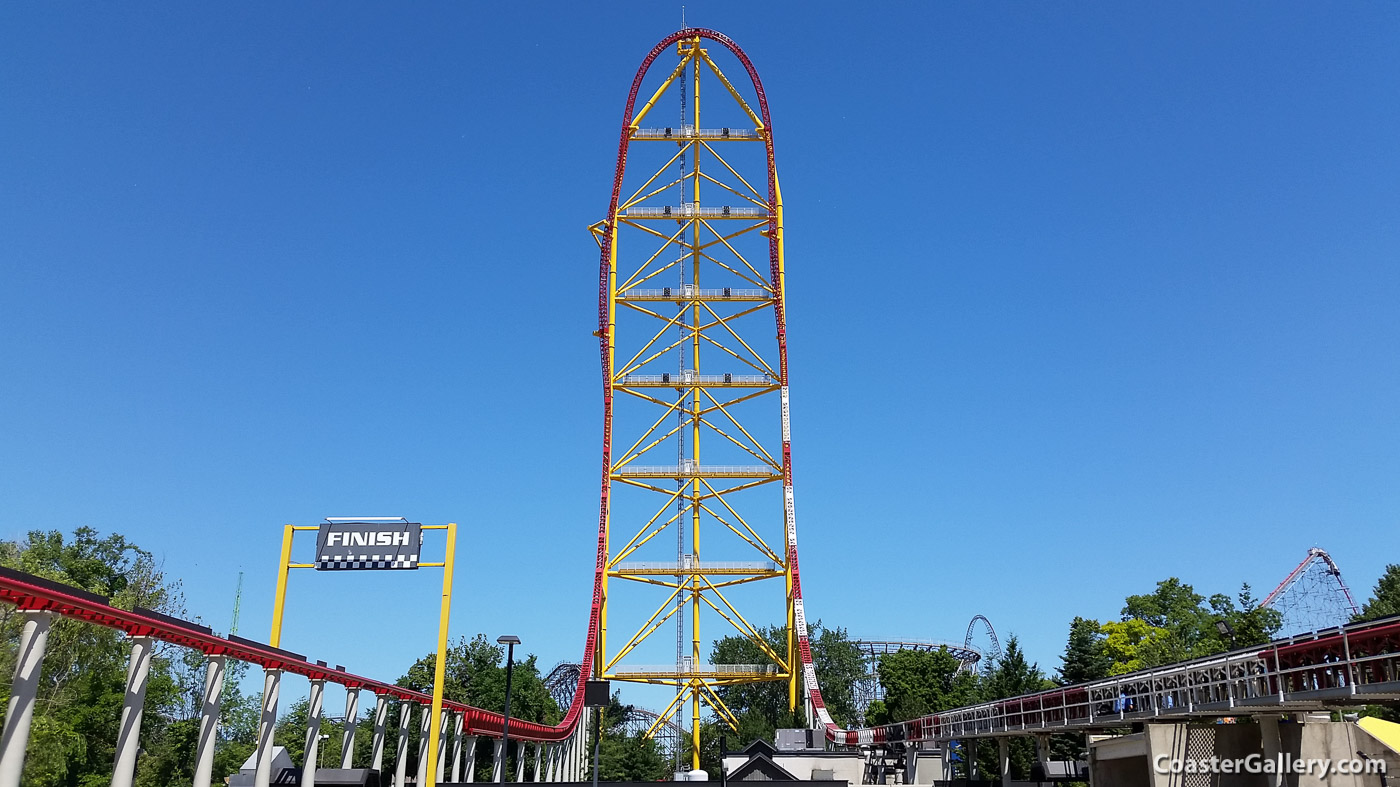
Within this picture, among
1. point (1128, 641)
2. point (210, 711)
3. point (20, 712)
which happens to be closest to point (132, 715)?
point (210, 711)

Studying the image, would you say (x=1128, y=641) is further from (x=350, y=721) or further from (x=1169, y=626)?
(x=350, y=721)

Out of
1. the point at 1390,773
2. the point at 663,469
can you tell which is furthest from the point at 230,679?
the point at 1390,773

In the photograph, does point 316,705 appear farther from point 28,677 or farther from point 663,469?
point 663,469

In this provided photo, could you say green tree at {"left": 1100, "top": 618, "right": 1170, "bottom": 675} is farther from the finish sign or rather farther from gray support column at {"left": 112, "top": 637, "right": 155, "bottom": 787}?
gray support column at {"left": 112, "top": 637, "right": 155, "bottom": 787}

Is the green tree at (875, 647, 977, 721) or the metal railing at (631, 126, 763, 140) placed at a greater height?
the metal railing at (631, 126, 763, 140)

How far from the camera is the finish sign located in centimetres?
2639

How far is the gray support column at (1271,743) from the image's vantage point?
20.1m

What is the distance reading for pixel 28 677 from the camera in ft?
52.9

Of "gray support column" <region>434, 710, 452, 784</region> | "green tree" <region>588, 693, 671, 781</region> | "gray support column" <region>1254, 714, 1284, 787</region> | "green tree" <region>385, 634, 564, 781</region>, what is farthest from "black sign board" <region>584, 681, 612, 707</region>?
"green tree" <region>385, 634, 564, 781</region>

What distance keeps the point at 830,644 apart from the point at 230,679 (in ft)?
165

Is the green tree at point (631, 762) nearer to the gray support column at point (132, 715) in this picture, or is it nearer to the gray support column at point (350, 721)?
the gray support column at point (350, 721)

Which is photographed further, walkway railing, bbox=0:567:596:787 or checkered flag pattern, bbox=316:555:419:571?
checkered flag pattern, bbox=316:555:419:571

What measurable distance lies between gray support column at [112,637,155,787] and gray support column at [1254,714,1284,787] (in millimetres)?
19799

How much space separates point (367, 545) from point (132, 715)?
7.60m
